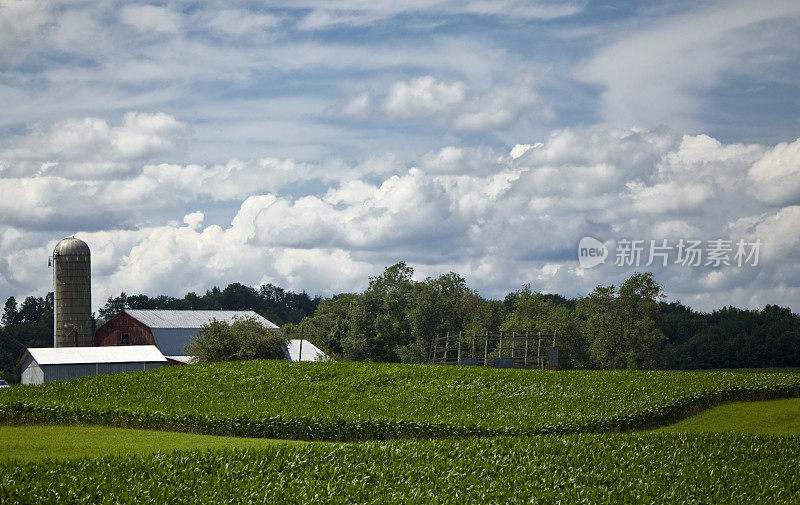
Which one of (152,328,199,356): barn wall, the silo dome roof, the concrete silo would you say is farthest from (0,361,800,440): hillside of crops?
the silo dome roof

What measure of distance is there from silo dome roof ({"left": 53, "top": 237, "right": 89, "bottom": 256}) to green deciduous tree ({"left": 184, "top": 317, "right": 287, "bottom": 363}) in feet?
57.3

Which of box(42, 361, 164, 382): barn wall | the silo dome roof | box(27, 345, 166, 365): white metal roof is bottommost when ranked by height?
box(42, 361, 164, 382): barn wall

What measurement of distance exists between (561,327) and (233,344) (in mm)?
40350

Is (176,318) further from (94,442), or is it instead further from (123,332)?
(94,442)

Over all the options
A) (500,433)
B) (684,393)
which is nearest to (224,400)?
(500,433)

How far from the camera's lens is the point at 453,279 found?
8025cm

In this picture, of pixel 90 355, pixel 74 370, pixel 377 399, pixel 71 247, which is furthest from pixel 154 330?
pixel 377 399

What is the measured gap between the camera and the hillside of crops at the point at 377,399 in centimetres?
2695

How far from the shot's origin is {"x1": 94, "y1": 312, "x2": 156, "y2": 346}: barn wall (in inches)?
2589

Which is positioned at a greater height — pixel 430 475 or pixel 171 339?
pixel 171 339

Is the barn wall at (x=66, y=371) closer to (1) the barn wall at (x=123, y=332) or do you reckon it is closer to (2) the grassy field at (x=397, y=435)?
(1) the barn wall at (x=123, y=332)

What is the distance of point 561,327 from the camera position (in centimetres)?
7862

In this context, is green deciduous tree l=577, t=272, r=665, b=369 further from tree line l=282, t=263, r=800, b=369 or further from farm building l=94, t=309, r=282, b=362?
farm building l=94, t=309, r=282, b=362

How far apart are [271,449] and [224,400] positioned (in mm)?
13204
